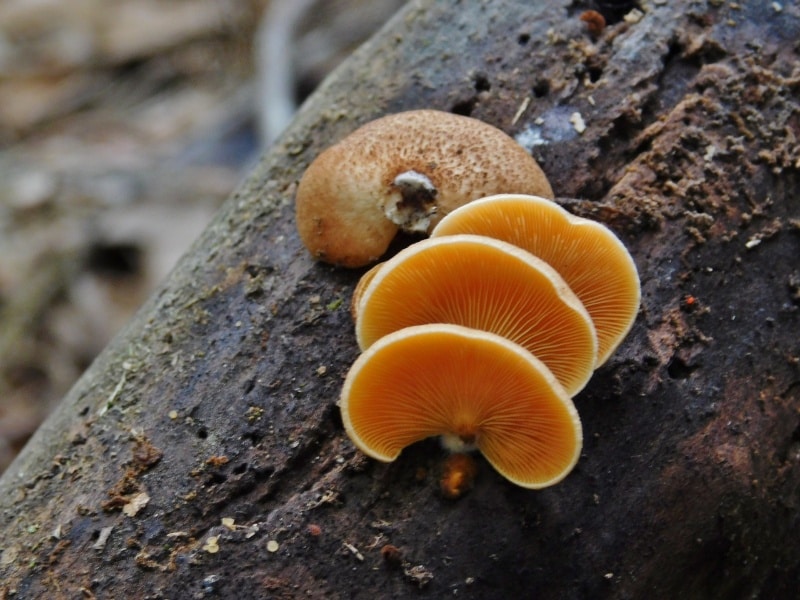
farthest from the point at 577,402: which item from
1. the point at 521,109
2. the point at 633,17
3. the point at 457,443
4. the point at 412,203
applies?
the point at 633,17

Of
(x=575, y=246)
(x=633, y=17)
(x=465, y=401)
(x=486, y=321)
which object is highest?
(x=633, y=17)

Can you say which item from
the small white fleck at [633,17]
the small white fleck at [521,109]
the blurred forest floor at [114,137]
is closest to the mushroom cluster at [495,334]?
the small white fleck at [521,109]

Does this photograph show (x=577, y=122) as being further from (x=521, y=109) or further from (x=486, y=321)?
(x=486, y=321)

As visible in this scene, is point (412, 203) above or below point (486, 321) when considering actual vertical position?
above

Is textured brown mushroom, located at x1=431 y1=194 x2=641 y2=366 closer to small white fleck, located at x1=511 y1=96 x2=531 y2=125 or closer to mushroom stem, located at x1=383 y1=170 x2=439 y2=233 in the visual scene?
mushroom stem, located at x1=383 y1=170 x2=439 y2=233

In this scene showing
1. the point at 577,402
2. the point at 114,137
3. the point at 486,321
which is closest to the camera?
the point at 486,321

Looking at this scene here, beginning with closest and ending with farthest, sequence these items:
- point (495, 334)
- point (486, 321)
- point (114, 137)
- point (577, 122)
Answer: point (495, 334)
point (486, 321)
point (577, 122)
point (114, 137)

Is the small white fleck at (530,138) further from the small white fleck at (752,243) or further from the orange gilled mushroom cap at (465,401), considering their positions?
the orange gilled mushroom cap at (465,401)
